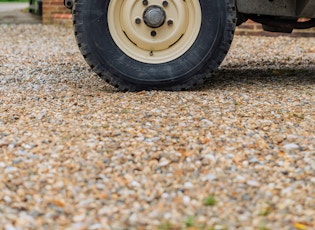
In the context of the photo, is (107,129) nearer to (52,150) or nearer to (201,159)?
(52,150)

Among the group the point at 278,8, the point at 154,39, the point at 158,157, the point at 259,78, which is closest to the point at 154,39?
the point at 154,39

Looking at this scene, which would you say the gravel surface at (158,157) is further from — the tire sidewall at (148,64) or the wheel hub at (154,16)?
the wheel hub at (154,16)

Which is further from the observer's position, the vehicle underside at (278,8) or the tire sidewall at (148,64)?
the vehicle underside at (278,8)

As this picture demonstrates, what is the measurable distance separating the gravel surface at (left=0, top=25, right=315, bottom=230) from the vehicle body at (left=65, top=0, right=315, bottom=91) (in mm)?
154

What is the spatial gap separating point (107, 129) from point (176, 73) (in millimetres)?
1208

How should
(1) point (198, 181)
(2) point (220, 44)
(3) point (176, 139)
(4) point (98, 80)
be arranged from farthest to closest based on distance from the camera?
(4) point (98, 80) < (2) point (220, 44) < (3) point (176, 139) < (1) point (198, 181)

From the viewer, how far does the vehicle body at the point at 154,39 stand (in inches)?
199

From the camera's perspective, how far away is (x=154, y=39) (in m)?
5.12

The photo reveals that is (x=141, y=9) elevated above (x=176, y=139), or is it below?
above

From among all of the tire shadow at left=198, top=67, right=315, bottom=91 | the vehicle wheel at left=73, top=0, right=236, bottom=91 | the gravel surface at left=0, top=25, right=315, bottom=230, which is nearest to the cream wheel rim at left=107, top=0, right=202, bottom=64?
the vehicle wheel at left=73, top=0, right=236, bottom=91

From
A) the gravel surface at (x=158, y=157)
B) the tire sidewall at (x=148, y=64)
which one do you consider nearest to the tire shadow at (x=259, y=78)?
the gravel surface at (x=158, y=157)

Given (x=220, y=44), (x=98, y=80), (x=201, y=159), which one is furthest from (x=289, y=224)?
(x=98, y=80)

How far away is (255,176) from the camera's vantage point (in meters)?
3.37

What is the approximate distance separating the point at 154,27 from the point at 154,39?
91 mm
